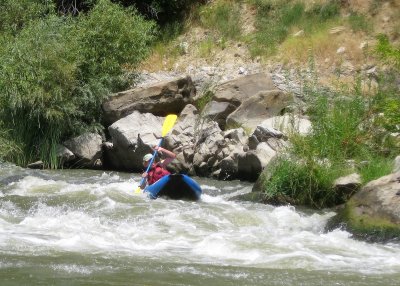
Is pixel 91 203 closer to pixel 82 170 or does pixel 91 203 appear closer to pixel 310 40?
pixel 82 170

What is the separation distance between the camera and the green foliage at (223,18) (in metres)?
19.2

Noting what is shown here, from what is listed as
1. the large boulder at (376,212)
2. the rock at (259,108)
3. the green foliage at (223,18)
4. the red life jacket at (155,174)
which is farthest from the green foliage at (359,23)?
the large boulder at (376,212)

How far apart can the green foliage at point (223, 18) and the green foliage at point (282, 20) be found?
58 centimetres

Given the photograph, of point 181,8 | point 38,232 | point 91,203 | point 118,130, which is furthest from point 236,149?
point 181,8

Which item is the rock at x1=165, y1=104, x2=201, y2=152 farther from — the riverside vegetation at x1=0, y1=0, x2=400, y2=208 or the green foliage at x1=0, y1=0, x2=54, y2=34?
the green foliage at x1=0, y1=0, x2=54, y2=34

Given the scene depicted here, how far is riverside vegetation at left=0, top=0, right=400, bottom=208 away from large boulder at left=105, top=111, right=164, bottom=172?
0.72 m

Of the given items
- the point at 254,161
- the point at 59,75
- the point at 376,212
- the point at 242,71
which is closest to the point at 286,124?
the point at 254,161

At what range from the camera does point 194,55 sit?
61.1 feet

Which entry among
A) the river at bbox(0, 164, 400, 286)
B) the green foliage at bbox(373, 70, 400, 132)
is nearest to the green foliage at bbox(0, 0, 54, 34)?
the river at bbox(0, 164, 400, 286)

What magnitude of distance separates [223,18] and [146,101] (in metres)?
6.76

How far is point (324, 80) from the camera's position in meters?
16.4

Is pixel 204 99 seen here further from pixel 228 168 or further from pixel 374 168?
pixel 374 168

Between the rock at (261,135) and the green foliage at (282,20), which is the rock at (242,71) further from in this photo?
the rock at (261,135)

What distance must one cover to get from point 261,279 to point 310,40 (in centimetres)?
1303
